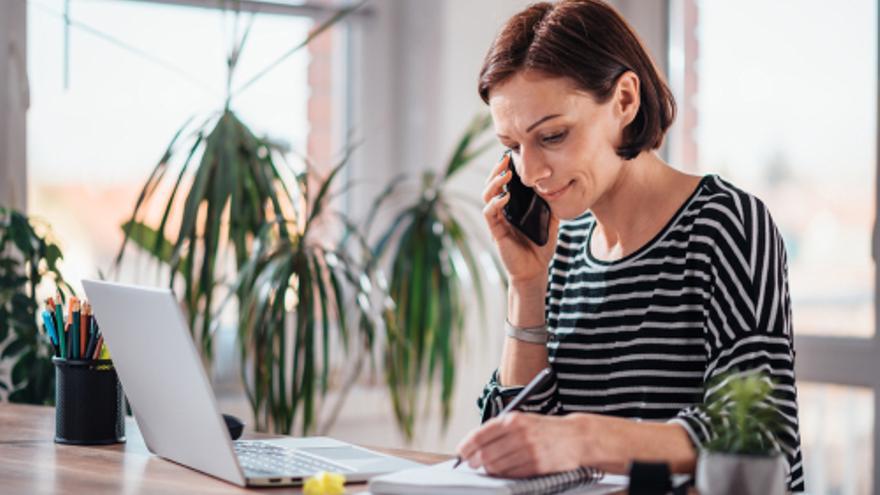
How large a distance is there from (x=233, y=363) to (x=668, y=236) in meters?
2.02

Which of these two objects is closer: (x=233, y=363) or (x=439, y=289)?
(x=439, y=289)

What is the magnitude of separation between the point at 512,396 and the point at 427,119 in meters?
2.02

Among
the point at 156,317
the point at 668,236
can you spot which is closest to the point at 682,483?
the point at 668,236

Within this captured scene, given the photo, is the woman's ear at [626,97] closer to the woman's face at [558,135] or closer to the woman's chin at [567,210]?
the woman's face at [558,135]

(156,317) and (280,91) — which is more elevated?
(280,91)

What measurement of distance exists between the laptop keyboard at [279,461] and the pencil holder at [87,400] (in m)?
0.22

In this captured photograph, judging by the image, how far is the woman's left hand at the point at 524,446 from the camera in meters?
1.38

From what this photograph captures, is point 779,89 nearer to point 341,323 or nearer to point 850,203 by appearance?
point 850,203

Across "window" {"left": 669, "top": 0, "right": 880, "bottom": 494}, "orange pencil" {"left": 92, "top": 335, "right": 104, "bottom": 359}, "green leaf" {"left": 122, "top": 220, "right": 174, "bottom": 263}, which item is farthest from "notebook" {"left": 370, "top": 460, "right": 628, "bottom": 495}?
"window" {"left": 669, "top": 0, "right": 880, "bottom": 494}

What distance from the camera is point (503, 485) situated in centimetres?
133

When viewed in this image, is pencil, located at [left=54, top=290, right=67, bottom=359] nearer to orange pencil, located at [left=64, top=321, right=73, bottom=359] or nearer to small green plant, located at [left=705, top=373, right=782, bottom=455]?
orange pencil, located at [left=64, top=321, right=73, bottom=359]

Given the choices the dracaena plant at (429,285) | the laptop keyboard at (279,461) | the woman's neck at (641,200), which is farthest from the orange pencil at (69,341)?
the dracaena plant at (429,285)

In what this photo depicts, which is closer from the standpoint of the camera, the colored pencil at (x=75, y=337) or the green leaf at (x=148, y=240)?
the colored pencil at (x=75, y=337)

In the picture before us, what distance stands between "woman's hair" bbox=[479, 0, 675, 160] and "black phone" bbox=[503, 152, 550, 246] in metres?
0.21
